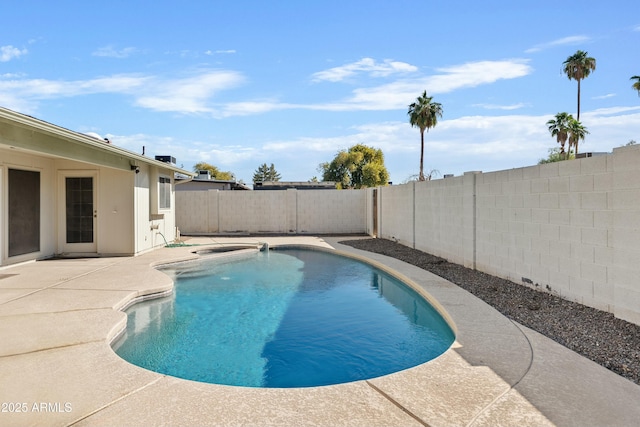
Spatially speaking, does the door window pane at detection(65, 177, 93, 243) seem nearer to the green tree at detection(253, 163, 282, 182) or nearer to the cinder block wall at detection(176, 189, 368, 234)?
the cinder block wall at detection(176, 189, 368, 234)

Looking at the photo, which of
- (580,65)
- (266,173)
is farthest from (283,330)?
(266,173)

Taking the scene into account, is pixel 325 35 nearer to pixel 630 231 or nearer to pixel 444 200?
pixel 444 200

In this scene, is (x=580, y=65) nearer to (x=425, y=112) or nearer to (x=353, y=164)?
(x=425, y=112)

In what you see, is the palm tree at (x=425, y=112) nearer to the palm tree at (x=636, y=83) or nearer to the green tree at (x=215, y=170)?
the palm tree at (x=636, y=83)

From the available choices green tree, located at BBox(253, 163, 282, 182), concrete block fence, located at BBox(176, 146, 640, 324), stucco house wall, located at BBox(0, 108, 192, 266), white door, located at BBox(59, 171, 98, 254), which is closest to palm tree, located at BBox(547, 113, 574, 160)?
concrete block fence, located at BBox(176, 146, 640, 324)

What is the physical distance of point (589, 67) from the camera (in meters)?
30.5

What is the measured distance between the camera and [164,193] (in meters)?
13.3

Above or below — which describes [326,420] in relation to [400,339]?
above

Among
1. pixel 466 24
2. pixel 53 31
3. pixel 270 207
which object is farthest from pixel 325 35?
pixel 270 207

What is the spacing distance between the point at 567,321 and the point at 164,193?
1197 cm

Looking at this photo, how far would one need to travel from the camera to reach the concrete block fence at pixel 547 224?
4.54 m

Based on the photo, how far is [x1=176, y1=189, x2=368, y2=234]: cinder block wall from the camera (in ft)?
57.9

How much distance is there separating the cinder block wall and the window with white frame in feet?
12.3

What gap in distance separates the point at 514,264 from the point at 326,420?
213 inches
